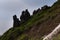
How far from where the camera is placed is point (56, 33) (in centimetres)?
5781

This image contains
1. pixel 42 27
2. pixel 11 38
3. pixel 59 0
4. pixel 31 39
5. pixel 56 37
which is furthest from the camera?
pixel 59 0

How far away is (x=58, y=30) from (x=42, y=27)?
251 ft

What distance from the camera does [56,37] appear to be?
54.7 m

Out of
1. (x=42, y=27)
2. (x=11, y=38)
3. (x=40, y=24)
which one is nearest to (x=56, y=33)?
(x=42, y=27)

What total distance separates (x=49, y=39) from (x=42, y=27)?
257 ft

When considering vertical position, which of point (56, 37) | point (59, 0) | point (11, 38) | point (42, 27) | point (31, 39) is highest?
point (59, 0)

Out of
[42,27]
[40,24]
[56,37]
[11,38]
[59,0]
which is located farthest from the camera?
[59,0]

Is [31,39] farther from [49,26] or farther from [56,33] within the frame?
[56,33]

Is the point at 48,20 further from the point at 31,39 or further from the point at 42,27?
the point at 31,39

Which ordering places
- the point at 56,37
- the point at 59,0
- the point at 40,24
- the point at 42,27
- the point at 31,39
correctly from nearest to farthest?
the point at 56,37 < the point at 31,39 < the point at 42,27 < the point at 40,24 < the point at 59,0

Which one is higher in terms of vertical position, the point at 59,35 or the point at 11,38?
the point at 11,38

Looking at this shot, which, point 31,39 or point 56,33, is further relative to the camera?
point 31,39

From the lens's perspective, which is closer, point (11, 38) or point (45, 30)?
point (45, 30)

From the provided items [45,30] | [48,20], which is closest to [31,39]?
[45,30]
